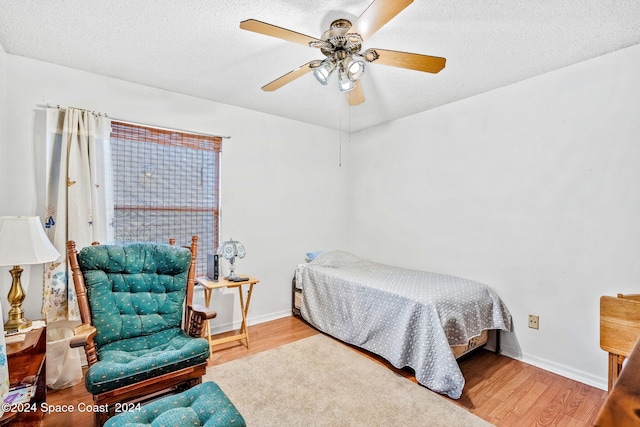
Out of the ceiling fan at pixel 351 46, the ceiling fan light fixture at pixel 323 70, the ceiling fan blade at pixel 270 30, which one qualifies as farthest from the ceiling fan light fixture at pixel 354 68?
the ceiling fan blade at pixel 270 30

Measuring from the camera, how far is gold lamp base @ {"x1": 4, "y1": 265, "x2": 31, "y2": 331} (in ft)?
6.37

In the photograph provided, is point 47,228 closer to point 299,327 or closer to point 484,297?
point 299,327

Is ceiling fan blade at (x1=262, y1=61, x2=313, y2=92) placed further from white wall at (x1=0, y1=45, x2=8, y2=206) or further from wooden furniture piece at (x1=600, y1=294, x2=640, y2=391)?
wooden furniture piece at (x1=600, y1=294, x2=640, y2=391)

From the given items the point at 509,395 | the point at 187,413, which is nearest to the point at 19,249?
the point at 187,413

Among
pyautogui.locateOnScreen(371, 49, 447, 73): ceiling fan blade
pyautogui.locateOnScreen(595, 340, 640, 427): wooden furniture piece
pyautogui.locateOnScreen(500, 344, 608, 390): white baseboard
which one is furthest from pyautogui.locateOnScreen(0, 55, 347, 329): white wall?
pyautogui.locateOnScreen(595, 340, 640, 427): wooden furniture piece

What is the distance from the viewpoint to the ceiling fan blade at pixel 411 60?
5.72 ft

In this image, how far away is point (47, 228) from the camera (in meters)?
2.32

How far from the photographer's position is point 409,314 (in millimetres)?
2330

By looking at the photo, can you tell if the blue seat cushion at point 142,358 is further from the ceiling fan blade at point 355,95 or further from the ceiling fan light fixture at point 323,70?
the ceiling fan blade at point 355,95

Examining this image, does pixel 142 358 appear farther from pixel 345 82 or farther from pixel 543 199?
pixel 543 199

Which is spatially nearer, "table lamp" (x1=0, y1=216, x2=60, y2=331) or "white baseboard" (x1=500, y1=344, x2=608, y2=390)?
"table lamp" (x1=0, y1=216, x2=60, y2=331)

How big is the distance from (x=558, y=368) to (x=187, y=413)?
2.76 metres

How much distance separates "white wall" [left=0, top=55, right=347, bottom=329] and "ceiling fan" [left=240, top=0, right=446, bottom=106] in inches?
55.0

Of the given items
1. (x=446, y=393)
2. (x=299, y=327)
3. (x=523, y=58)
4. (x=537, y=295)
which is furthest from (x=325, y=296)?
(x=523, y=58)
